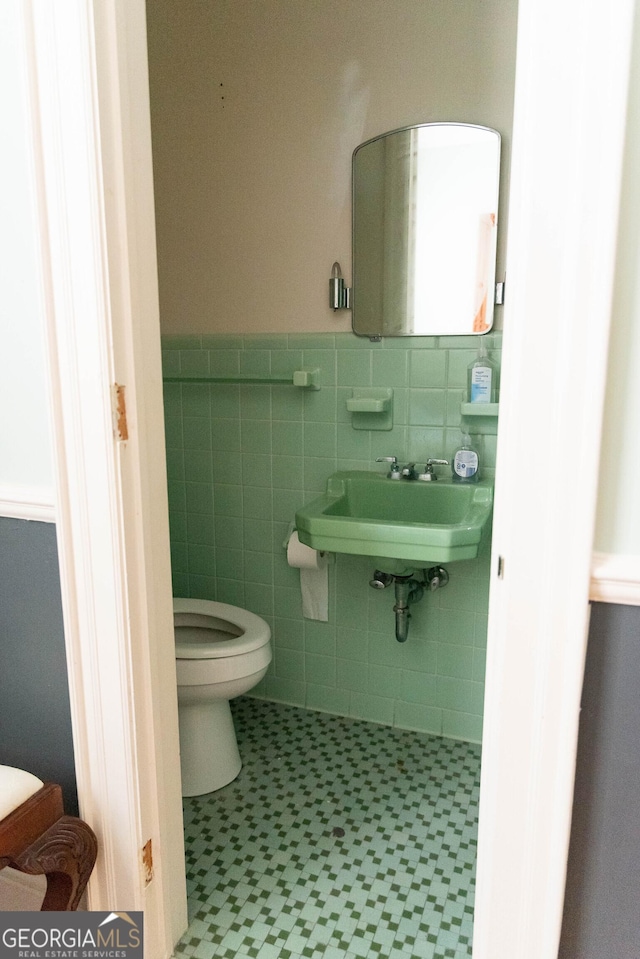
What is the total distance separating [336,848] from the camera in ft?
5.22

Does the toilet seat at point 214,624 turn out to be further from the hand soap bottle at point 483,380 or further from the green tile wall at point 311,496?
the hand soap bottle at point 483,380

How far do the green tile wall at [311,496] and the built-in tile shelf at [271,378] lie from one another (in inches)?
0.8

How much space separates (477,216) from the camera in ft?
5.83

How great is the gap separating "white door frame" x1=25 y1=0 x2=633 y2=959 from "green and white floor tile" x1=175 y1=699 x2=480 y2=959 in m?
0.28

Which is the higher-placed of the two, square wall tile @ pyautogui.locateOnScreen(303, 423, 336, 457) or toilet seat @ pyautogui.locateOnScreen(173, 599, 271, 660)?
square wall tile @ pyautogui.locateOnScreen(303, 423, 336, 457)

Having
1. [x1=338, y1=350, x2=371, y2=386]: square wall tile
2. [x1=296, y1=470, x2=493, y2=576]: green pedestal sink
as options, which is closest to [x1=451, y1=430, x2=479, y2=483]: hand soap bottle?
[x1=296, y1=470, x2=493, y2=576]: green pedestal sink

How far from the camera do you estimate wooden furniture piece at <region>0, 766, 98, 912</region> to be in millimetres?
985

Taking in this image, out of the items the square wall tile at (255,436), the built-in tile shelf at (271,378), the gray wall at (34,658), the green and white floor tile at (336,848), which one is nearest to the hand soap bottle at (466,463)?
the built-in tile shelf at (271,378)

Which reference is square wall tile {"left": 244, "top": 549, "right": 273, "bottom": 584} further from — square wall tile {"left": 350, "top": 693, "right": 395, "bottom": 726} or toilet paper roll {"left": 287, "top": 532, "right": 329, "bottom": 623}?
square wall tile {"left": 350, "top": 693, "right": 395, "bottom": 726}

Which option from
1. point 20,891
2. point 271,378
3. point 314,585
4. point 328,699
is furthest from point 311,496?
point 20,891

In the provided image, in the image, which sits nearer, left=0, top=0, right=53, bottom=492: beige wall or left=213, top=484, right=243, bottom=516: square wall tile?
left=0, top=0, right=53, bottom=492: beige wall

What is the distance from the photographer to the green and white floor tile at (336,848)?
134 centimetres

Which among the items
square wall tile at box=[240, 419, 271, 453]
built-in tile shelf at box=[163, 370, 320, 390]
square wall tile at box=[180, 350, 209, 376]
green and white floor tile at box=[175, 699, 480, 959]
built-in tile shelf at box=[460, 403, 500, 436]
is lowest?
green and white floor tile at box=[175, 699, 480, 959]

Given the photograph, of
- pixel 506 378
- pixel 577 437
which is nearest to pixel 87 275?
pixel 506 378
